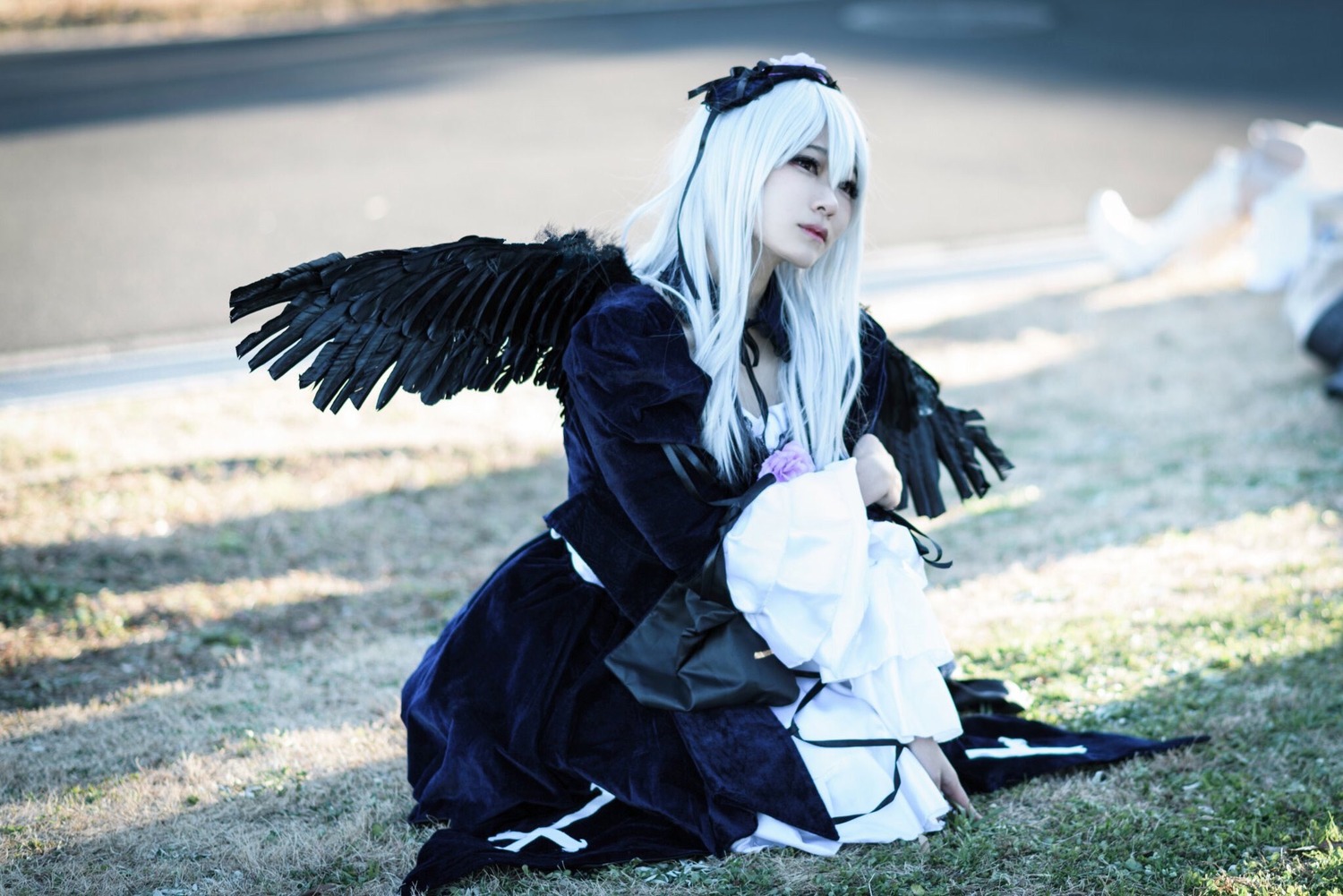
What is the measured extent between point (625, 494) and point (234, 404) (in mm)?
3495

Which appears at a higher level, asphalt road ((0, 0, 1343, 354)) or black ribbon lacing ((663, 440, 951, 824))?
asphalt road ((0, 0, 1343, 354))

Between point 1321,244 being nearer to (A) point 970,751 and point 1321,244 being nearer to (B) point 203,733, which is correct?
(A) point 970,751

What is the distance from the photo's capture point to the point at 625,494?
7.85 ft

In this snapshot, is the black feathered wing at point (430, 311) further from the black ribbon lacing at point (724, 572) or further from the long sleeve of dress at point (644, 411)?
the black ribbon lacing at point (724, 572)

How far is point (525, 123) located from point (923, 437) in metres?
7.63

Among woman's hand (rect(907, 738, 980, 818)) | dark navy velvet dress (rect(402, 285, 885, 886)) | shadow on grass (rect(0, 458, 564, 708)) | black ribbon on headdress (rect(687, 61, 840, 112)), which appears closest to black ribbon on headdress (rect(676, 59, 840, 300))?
black ribbon on headdress (rect(687, 61, 840, 112))

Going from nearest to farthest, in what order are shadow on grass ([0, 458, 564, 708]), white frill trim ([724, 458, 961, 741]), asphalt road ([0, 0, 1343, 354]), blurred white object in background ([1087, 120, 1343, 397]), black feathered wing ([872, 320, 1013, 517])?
1. white frill trim ([724, 458, 961, 741])
2. black feathered wing ([872, 320, 1013, 517])
3. shadow on grass ([0, 458, 564, 708])
4. blurred white object in background ([1087, 120, 1343, 397])
5. asphalt road ([0, 0, 1343, 354])

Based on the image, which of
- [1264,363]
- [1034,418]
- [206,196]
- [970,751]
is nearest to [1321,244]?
[1264,363]

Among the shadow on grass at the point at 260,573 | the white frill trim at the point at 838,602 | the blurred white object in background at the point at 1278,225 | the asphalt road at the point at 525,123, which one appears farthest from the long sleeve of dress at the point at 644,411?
the blurred white object in background at the point at 1278,225

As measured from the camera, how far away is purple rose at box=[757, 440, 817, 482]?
8.02ft

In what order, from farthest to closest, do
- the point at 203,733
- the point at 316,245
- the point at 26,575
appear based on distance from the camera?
1. the point at 316,245
2. the point at 26,575
3. the point at 203,733

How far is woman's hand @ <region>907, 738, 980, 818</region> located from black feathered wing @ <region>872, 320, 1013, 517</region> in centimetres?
54

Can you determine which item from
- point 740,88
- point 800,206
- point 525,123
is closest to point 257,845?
point 800,206

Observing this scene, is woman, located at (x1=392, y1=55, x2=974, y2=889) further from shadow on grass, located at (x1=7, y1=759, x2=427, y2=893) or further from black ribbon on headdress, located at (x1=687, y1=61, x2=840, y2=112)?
shadow on grass, located at (x1=7, y1=759, x2=427, y2=893)
